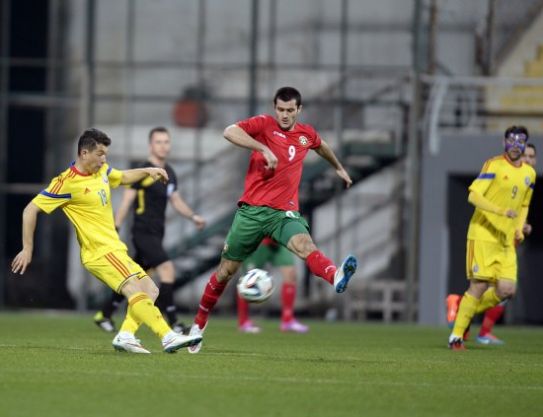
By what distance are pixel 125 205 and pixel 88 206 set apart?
392 centimetres

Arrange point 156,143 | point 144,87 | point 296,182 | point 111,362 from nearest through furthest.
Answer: point 111,362 < point 296,182 < point 156,143 < point 144,87

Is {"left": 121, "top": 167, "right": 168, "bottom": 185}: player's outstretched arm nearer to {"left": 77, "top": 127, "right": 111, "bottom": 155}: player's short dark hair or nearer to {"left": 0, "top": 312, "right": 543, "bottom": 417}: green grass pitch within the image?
{"left": 77, "top": 127, "right": 111, "bottom": 155}: player's short dark hair

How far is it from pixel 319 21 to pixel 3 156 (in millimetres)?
6335

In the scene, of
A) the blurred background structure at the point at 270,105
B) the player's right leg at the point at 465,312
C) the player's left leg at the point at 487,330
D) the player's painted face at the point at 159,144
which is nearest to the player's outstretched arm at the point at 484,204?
the player's right leg at the point at 465,312

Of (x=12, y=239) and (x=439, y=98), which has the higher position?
(x=439, y=98)

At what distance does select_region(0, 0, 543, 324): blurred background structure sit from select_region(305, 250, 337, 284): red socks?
11781 millimetres

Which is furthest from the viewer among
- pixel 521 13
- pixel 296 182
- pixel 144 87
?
pixel 144 87

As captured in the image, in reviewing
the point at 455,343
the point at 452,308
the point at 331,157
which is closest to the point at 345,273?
the point at 331,157

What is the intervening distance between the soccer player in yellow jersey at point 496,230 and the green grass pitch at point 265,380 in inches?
21.6

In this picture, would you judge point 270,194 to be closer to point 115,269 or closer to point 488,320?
Answer: point 115,269

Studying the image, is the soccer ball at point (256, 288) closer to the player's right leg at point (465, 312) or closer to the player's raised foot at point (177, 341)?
the player's raised foot at point (177, 341)

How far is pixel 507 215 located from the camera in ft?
40.2

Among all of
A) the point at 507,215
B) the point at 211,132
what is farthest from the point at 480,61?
the point at 507,215

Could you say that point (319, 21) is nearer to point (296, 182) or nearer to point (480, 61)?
point (480, 61)
